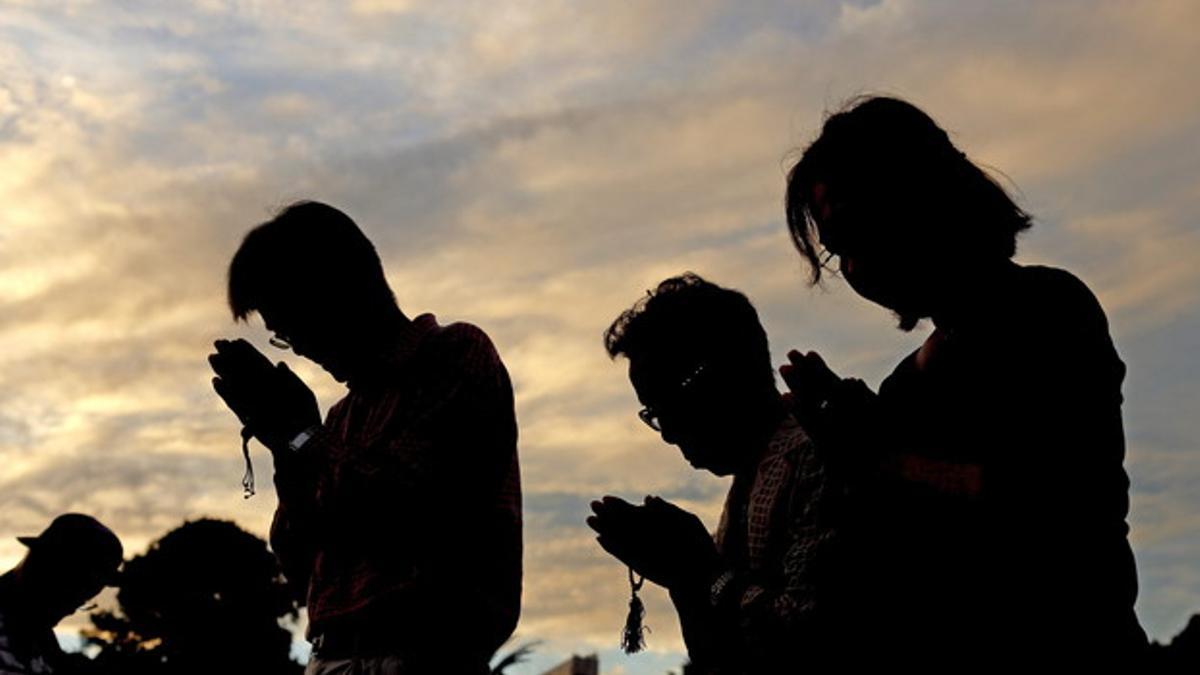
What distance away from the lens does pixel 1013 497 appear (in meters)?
2.47

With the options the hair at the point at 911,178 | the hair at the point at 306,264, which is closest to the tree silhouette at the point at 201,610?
the hair at the point at 306,264

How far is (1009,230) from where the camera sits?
2.96 meters

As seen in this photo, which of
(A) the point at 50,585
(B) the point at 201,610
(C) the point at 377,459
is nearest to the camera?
(C) the point at 377,459

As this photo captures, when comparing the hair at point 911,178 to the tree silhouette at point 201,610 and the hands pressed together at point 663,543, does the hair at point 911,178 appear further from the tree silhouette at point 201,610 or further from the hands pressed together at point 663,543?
the tree silhouette at point 201,610

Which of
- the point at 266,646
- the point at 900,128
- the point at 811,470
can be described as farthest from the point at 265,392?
the point at 266,646

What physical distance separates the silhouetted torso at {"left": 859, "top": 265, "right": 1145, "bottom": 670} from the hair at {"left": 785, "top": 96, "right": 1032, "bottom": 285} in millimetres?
A: 211

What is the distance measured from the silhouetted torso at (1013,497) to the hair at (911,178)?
0.21m

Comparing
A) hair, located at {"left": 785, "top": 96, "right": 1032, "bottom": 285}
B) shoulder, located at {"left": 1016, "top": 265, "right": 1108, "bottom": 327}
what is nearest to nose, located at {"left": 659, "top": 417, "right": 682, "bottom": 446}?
hair, located at {"left": 785, "top": 96, "right": 1032, "bottom": 285}

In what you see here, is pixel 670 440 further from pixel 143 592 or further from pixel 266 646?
pixel 143 592

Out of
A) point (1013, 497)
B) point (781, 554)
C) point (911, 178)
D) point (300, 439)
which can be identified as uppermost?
point (300, 439)

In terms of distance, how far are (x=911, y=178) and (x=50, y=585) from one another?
4.63 meters

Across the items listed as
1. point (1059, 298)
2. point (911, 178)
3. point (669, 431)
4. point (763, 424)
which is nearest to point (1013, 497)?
point (1059, 298)

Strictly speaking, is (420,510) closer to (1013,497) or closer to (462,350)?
(462,350)

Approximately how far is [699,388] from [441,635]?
0.93m
